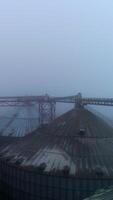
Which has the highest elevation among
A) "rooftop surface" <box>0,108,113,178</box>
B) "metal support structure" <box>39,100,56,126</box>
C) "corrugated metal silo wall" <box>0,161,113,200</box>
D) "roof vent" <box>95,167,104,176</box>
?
"metal support structure" <box>39,100,56,126</box>

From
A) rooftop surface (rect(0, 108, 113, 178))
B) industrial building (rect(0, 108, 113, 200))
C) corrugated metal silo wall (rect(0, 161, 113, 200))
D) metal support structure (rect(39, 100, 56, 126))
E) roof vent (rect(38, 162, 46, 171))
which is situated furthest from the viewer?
metal support structure (rect(39, 100, 56, 126))

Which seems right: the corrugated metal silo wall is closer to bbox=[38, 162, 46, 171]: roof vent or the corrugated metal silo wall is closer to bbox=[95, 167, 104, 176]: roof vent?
bbox=[38, 162, 46, 171]: roof vent

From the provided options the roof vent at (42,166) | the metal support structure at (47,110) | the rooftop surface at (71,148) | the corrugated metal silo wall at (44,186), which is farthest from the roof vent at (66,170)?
the metal support structure at (47,110)

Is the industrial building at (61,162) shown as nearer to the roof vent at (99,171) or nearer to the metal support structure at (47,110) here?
the roof vent at (99,171)

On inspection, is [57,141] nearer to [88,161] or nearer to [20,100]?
[88,161]

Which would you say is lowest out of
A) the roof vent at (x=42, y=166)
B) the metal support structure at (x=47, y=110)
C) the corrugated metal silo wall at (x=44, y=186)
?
the corrugated metal silo wall at (x=44, y=186)

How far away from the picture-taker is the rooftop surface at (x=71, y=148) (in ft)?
120

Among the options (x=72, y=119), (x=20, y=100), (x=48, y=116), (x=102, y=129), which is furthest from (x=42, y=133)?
(x=20, y=100)

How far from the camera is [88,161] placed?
3741cm

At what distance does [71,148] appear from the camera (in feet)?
131

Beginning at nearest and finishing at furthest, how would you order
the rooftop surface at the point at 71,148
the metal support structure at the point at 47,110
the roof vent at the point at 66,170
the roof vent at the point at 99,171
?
the roof vent at the point at 99,171 → the roof vent at the point at 66,170 → the rooftop surface at the point at 71,148 → the metal support structure at the point at 47,110

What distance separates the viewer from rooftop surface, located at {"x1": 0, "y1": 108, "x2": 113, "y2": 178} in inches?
1446

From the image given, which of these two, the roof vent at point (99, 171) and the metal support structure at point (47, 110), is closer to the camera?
the roof vent at point (99, 171)

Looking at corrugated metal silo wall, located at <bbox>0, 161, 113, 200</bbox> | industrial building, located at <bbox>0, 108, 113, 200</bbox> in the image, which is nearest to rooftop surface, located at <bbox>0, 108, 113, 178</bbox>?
industrial building, located at <bbox>0, 108, 113, 200</bbox>
